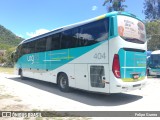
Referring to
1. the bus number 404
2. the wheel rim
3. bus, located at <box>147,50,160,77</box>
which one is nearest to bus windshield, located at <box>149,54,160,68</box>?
bus, located at <box>147,50,160,77</box>

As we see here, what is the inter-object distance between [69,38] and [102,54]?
2900 mm

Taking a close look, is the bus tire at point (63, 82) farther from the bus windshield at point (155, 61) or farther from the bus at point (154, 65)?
the bus windshield at point (155, 61)

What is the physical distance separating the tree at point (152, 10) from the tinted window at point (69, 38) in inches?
1958

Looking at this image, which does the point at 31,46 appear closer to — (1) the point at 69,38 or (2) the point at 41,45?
(2) the point at 41,45

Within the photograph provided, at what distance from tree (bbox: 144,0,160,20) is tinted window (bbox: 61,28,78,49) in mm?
49745

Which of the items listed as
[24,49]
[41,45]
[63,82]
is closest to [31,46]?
[24,49]

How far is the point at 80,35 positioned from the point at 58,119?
16.1 feet

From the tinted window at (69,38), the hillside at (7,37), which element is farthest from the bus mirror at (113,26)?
the hillside at (7,37)

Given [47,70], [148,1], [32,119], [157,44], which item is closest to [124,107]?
[32,119]

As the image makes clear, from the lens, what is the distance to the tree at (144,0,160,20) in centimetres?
5666

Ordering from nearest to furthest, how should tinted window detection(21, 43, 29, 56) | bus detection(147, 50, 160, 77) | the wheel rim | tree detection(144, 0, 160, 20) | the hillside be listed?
the wheel rim → tinted window detection(21, 43, 29, 56) → bus detection(147, 50, 160, 77) → tree detection(144, 0, 160, 20) → the hillside

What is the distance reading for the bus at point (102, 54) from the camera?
866cm

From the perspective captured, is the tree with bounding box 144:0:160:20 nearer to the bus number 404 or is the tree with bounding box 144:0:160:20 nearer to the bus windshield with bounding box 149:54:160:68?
the bus windshield with bounding box 149:54:160:68

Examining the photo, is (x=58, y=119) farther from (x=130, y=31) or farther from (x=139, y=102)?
(x=130, y=31)
